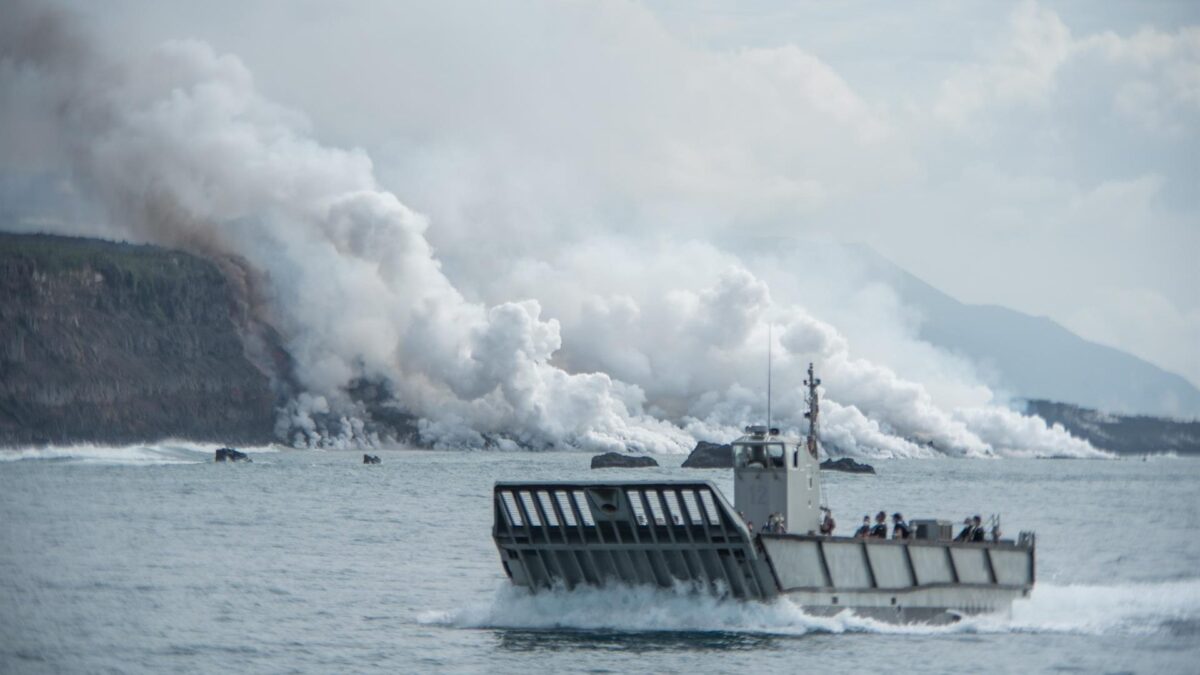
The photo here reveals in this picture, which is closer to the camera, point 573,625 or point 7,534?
point 573,625

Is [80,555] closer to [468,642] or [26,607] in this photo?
[26,607]

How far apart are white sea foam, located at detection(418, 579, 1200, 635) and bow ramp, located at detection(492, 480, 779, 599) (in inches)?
17.5

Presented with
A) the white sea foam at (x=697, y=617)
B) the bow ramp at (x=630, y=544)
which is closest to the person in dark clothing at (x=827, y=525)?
the white sea foam at (x=697, y=617)

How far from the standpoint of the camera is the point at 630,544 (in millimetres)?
54969

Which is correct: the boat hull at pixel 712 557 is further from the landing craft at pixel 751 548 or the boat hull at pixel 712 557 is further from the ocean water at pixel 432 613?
the ocean water at pixel 432 613

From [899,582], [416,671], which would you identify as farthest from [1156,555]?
[416,671]

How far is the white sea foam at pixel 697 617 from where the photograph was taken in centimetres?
5466

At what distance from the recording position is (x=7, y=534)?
3856 inches

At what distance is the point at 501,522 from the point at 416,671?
25.7ft

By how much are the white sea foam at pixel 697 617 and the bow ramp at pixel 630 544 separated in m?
0.44

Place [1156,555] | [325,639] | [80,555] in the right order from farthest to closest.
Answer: [1156,555] → [80,555] → [325,639]

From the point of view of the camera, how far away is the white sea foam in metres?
54.7

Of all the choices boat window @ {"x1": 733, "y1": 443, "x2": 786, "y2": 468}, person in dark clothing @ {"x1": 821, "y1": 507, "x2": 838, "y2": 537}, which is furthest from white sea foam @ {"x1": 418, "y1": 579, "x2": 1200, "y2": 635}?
boat window @ {"x1": 733, "y1": 443, "x2": 786, "y2": 468}

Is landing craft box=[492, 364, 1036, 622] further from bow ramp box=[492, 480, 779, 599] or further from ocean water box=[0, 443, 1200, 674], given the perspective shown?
ocean water box=[0, 443, 1200, 674]
